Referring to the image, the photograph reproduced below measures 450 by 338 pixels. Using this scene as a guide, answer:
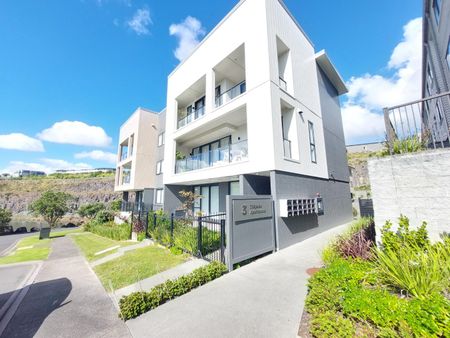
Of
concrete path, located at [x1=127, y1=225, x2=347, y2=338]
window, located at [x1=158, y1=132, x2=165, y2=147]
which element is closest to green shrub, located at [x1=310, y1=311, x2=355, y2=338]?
concrete path, located at [x1=127, y1=225, x2=347, y2=338]

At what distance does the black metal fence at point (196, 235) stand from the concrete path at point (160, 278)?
1.90ft

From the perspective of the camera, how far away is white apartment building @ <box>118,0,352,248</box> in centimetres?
968

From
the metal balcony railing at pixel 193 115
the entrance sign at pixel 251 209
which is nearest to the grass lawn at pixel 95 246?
the entrance sign at pixel 251 209

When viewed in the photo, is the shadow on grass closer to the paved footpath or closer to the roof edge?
the paved footpath

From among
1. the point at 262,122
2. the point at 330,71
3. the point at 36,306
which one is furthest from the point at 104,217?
the point at 330,71

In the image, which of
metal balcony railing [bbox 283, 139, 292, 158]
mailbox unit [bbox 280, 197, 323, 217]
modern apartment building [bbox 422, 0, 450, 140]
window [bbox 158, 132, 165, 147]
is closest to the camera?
modern apartment building [bbox 422, 0, 450, 140]

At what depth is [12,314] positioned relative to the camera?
479 cm

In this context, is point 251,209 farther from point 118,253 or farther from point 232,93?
point 232,93

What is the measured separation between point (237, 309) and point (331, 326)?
1.98m

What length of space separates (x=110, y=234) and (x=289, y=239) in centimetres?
1526

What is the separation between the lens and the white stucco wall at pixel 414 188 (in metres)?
4.48

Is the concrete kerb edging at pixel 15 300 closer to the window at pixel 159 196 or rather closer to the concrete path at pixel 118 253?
the concrete path at pixel 118 253

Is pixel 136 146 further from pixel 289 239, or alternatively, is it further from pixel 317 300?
pixel 317 300

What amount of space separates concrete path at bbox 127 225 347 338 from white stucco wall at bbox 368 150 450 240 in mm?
3160
